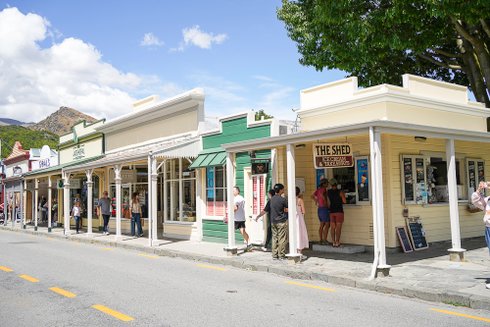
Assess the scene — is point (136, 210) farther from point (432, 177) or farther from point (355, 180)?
point (432, 177)

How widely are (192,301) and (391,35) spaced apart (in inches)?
470

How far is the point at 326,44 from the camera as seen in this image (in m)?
17.7

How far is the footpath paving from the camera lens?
7.80m

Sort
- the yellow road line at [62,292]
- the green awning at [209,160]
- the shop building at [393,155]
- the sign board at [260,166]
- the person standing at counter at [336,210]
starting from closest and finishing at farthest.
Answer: the yellow road line at [62,292]
the shop building at [393,155]
the person standing at counter at [336,210]
the sign board at [260,166]
the green awning at [209,160]

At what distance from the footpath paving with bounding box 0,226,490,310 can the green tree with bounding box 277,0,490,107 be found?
6.61 m

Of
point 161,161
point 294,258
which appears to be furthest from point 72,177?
point 294,258

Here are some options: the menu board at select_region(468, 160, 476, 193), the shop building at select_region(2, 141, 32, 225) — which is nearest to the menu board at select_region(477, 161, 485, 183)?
the menu board at select_region(468, 160, 476, 193)

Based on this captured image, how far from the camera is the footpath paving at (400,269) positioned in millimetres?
7805

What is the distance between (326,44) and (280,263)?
9.48 metres

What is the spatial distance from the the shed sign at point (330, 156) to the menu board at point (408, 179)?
1.87 m

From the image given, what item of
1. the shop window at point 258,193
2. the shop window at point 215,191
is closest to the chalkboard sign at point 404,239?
the shop window at point 258,193

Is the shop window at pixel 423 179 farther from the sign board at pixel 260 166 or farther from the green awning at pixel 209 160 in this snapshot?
the green awning at pixel 209 160

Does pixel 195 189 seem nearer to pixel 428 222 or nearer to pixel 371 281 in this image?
pixel 428 222

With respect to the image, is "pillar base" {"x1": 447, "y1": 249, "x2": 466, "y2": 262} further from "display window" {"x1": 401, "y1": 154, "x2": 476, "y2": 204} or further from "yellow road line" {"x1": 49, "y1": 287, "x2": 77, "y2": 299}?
"yellow road line" {"x1": 49, "y1": 287, "x2": 77, "y2": 299}
